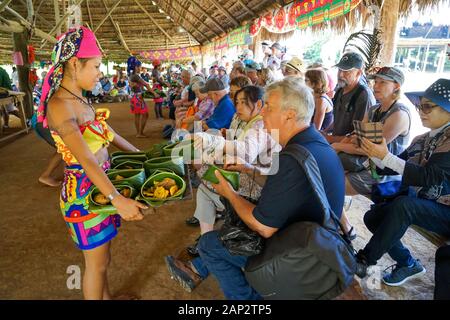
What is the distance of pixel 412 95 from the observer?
87.0 inches

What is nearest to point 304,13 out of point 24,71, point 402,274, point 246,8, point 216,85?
point 216,85

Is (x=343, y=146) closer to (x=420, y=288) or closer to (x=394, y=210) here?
(x=394, y=210)

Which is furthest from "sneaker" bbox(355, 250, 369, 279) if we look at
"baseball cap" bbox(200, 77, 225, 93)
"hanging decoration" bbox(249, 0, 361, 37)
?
"hanging decoration" bbox(249, 0, 361, 37)

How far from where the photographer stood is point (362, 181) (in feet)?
8.23

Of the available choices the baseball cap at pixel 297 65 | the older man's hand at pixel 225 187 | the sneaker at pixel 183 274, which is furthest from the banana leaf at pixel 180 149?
the baseball cap at pixel 297 65

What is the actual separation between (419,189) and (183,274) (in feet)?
5.58

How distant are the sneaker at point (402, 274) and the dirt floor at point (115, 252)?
45mm

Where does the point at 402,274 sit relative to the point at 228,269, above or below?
below

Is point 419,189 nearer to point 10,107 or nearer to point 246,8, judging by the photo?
point 246,8

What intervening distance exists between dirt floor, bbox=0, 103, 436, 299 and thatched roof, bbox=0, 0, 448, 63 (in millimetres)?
6680

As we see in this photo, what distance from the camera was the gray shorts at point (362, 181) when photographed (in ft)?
8.09

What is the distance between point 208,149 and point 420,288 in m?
1.75

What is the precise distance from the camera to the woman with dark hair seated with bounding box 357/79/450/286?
1.87 metres
